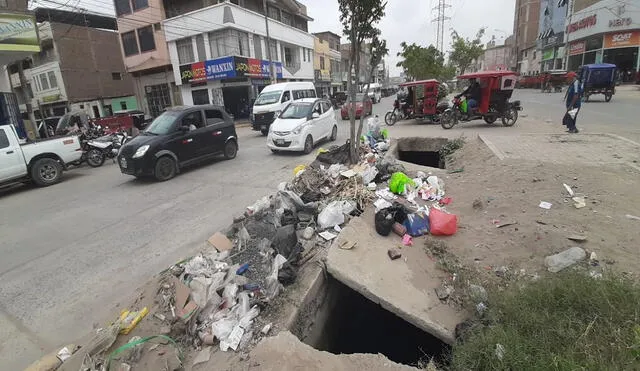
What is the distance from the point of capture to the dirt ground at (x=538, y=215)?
339cm

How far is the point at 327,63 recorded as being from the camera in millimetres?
43344

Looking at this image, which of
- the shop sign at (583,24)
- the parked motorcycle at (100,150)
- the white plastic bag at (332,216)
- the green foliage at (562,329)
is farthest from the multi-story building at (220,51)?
the shop sign at (583,24)

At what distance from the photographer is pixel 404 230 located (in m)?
4.23

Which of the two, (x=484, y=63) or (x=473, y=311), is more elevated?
(x=484, y=63)

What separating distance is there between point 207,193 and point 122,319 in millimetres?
4373

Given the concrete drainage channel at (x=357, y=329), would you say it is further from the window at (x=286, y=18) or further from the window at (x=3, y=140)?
the window at (x=286, y=18)

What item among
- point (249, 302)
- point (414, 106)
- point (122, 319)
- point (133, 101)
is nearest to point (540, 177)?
point (249, 302)

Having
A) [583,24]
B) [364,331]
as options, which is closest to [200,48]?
[364,331]

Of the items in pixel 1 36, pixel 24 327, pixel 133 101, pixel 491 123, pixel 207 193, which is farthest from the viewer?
pixel 133 101

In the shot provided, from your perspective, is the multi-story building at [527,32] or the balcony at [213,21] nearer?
the balcony at [213,21]

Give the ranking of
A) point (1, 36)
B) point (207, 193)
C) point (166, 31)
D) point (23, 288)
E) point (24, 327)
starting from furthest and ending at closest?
1. point (166, 31)
2. point (1, 36)
3. point (207, 193)
4. point (23, 288)
5. point (24, 327)

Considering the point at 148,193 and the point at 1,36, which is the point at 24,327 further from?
the point at 1,36

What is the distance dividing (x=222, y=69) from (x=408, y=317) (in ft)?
77.5

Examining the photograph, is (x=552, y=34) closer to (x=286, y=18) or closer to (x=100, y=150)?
(x=286, y=18)
